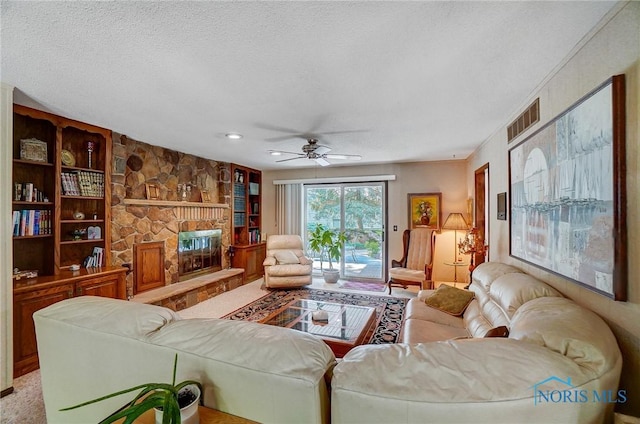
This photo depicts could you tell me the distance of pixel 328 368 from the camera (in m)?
0.95

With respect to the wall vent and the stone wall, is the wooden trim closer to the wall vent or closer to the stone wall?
the wall vent

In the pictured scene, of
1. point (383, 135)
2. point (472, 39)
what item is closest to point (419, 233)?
point (383, 135)

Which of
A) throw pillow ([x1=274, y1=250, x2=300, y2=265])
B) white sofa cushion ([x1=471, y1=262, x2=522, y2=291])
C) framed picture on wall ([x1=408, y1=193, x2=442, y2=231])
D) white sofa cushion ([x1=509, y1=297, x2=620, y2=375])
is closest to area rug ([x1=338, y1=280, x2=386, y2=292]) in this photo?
throw pillow ([x1=274, y1=250, x2=300, y2=265])

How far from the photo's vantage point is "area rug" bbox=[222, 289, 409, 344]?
10.4 ft

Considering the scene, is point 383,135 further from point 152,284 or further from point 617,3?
point 152,284

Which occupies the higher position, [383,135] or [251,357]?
[383,135]

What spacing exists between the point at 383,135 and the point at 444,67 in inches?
65.1

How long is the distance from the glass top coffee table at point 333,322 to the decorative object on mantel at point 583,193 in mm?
1623

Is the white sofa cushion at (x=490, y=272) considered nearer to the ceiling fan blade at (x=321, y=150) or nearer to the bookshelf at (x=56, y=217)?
the ceiling fan blade at (x=321, y=150)

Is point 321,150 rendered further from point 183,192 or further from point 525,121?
point 183,192

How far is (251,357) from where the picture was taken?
94cm

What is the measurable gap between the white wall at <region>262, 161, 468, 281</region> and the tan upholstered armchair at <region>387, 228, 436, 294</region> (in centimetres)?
38

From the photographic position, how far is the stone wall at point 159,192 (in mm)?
3527

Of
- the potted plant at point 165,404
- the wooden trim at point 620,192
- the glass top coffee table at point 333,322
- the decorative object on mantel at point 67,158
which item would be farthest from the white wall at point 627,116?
the decorative object on mantel at point 67,158
